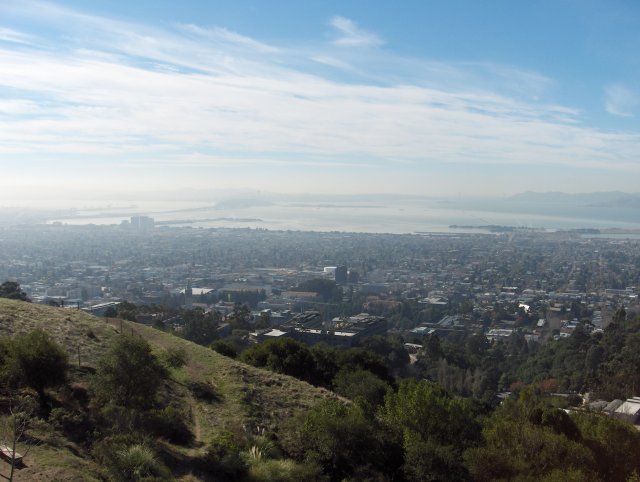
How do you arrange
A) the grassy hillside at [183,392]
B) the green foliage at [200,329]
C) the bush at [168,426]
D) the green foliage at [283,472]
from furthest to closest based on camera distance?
the green foliage at [200,329] → the bush at [168,426] → the green foliage at [283,472] → the grassy hillside at [183,392]

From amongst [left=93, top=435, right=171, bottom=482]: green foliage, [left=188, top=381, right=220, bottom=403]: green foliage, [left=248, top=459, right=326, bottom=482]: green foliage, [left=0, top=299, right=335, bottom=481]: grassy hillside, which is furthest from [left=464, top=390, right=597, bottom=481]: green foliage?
[left=188, top=381, right=220, bottom=403]: green foliage

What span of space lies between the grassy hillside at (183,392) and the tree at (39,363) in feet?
3.21

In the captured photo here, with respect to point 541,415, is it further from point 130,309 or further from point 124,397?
point 130,309

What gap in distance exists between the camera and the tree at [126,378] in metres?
9.03

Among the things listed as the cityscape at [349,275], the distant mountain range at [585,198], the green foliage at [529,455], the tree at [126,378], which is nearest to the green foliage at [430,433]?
the green foliage at [529,455]

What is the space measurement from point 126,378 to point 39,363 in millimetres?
1290

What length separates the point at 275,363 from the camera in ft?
50.8

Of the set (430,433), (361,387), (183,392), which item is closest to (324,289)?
(361,387)

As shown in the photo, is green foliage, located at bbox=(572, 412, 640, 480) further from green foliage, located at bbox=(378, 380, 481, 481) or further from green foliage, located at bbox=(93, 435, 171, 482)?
green foliage, located at bbox=(93, 435, 171, 482)

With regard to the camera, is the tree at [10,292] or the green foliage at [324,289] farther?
the green foliage at [324,289]

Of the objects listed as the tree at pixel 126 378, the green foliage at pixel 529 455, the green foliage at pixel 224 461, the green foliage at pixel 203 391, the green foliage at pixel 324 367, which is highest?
the tree at pixel 126 378

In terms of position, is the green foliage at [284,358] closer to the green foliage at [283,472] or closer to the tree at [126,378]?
the tree at [126,378]

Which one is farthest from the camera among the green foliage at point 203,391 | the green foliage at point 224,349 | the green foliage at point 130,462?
the green foliage at point 224,349

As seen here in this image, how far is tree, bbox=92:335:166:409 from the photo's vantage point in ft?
29.6
